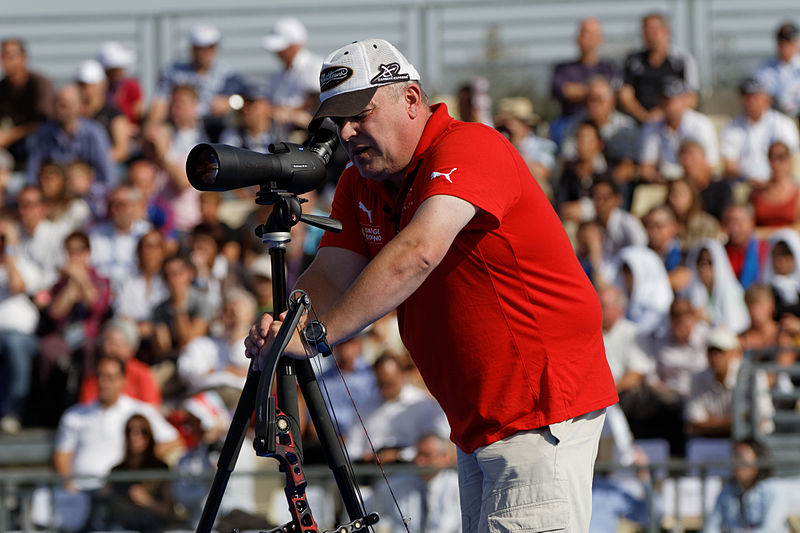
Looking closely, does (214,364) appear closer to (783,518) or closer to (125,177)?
(125,177)

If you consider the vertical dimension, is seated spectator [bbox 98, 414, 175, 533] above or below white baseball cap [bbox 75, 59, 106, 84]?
below

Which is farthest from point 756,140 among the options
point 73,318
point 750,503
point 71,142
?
point 71,142

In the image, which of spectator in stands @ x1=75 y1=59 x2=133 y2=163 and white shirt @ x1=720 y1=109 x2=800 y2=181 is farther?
spectator in stands @ x1=75 y1=59 x2=133 y2=163

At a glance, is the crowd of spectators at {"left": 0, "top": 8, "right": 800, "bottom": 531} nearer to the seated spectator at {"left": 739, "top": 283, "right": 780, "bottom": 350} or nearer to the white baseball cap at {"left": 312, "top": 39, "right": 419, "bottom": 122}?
the seated spectator at {"left": 739, "top": 283, "right": 780, "bottom": 350}

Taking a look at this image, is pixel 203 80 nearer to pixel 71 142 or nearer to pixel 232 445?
pixel 71 142

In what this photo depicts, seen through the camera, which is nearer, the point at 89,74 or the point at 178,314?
the point at 178,314

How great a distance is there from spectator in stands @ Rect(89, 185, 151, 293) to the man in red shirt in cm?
700

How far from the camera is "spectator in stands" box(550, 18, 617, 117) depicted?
12.1m

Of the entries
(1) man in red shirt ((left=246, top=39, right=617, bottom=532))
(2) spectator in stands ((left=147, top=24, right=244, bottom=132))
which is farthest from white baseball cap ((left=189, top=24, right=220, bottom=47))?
(1) man in red shirt ((left=246, top=39, right=617, bottom=532))

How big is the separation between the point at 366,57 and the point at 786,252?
6.59m

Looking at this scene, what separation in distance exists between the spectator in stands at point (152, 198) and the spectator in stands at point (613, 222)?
3.63 meters

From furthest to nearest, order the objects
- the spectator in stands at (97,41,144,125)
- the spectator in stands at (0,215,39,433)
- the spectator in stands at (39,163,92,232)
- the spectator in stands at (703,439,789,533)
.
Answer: the spectator in stands at (97,41,144,125)
the spectator in stands at (39,163,92,232)
the spectator in stands at (0,215,39,433)
the spectator in stands at (703,439,789,533)

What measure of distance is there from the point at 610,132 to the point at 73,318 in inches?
196

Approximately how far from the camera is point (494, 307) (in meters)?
3.49
